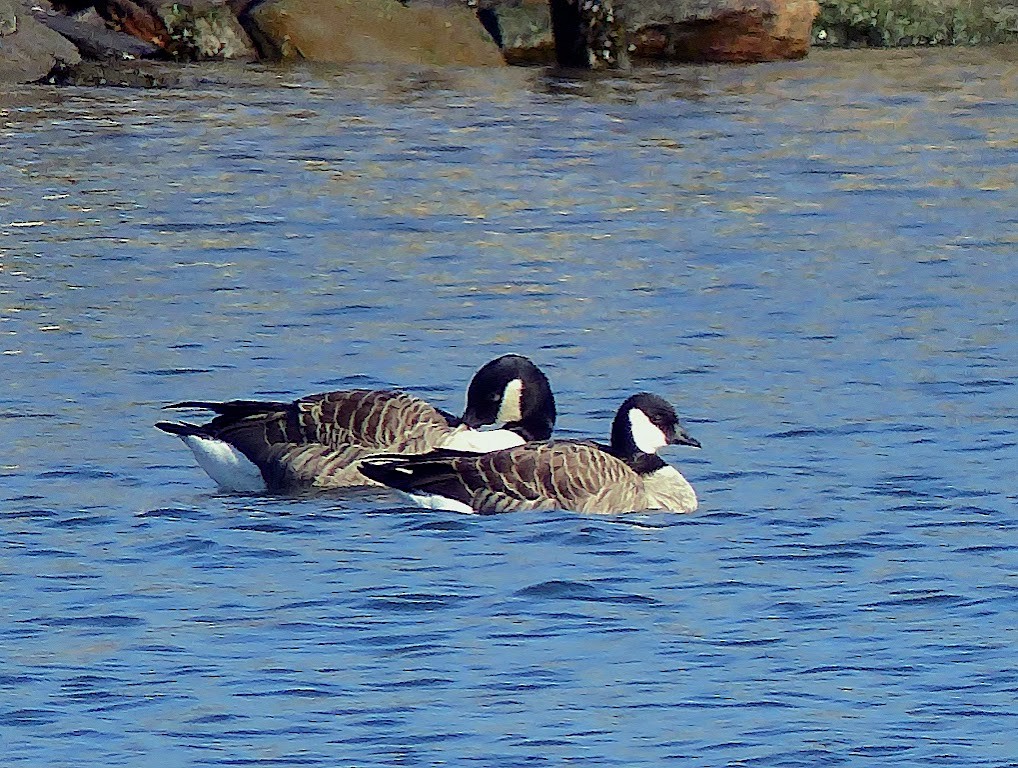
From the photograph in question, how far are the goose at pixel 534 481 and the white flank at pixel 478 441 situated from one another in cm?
34

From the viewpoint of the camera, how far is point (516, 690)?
8742mm

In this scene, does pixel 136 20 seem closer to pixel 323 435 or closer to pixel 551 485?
pixel 323 435

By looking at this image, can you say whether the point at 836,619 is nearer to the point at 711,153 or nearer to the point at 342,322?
the point at 342,322

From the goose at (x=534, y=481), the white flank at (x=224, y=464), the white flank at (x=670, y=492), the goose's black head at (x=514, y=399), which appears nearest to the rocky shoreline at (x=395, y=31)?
the goose's black head at (x=514, y=399)

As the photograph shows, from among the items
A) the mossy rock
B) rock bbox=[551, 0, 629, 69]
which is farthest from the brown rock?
the mossy rock

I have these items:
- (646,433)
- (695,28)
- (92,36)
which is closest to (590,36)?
(695,28)

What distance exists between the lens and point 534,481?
1173 cm

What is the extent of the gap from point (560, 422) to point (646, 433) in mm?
1283

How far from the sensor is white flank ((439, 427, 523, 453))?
481 inches

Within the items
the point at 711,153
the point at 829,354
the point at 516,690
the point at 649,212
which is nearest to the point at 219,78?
the point at 711,153

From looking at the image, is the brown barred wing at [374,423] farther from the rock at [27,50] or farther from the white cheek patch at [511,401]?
the rock at [27,50]

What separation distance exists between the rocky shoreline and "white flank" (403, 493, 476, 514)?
17.2m

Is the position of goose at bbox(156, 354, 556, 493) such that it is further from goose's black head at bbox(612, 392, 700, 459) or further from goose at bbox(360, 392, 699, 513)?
goose's black head at bbox(612, 392, 700, 459)

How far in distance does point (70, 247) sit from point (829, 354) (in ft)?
20.7
